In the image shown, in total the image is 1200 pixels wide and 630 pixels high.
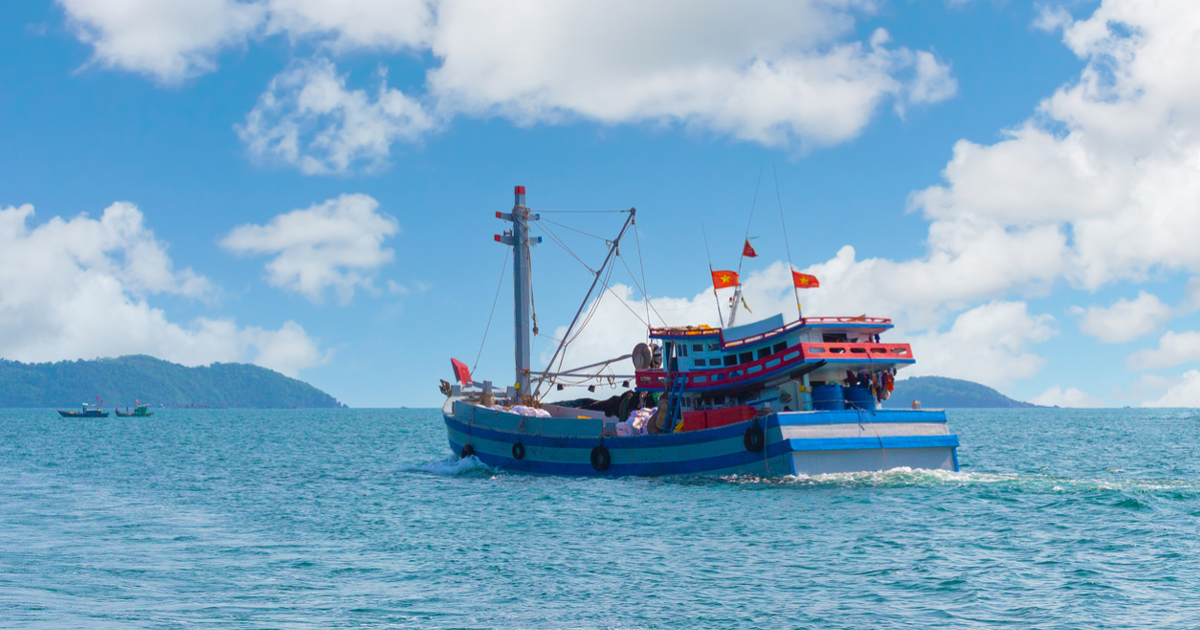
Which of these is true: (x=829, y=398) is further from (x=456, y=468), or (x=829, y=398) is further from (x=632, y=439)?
(x=456, y=468)

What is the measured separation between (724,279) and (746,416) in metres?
7.44

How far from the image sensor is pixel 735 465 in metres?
31.2

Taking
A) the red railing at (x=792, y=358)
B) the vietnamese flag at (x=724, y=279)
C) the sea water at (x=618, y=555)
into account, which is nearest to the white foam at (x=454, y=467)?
the sea water at (x=618, y=555)

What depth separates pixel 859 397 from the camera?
3125cm

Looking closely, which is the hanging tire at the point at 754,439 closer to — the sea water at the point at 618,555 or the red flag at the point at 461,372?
Answer: the sea water at the point at 618,555

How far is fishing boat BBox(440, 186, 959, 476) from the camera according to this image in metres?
30.1

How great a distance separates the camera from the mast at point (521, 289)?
41969mm

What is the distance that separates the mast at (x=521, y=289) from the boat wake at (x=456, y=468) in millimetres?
3905

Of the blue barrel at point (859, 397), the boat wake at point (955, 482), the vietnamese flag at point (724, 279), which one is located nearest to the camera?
the boat wake at point (955, 482)

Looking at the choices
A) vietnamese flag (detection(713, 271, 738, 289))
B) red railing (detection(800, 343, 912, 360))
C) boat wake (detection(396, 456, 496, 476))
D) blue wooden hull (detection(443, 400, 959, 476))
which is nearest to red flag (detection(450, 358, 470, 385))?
boat wake (detection(396, 456, 496, 476))

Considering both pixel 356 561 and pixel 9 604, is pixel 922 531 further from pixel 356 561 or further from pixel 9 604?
pixel 9 604

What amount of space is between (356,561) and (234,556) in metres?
3.20

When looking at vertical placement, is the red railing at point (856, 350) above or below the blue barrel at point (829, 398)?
above

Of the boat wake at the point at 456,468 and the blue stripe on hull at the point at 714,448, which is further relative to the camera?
the boat wake at the point at 456,468
